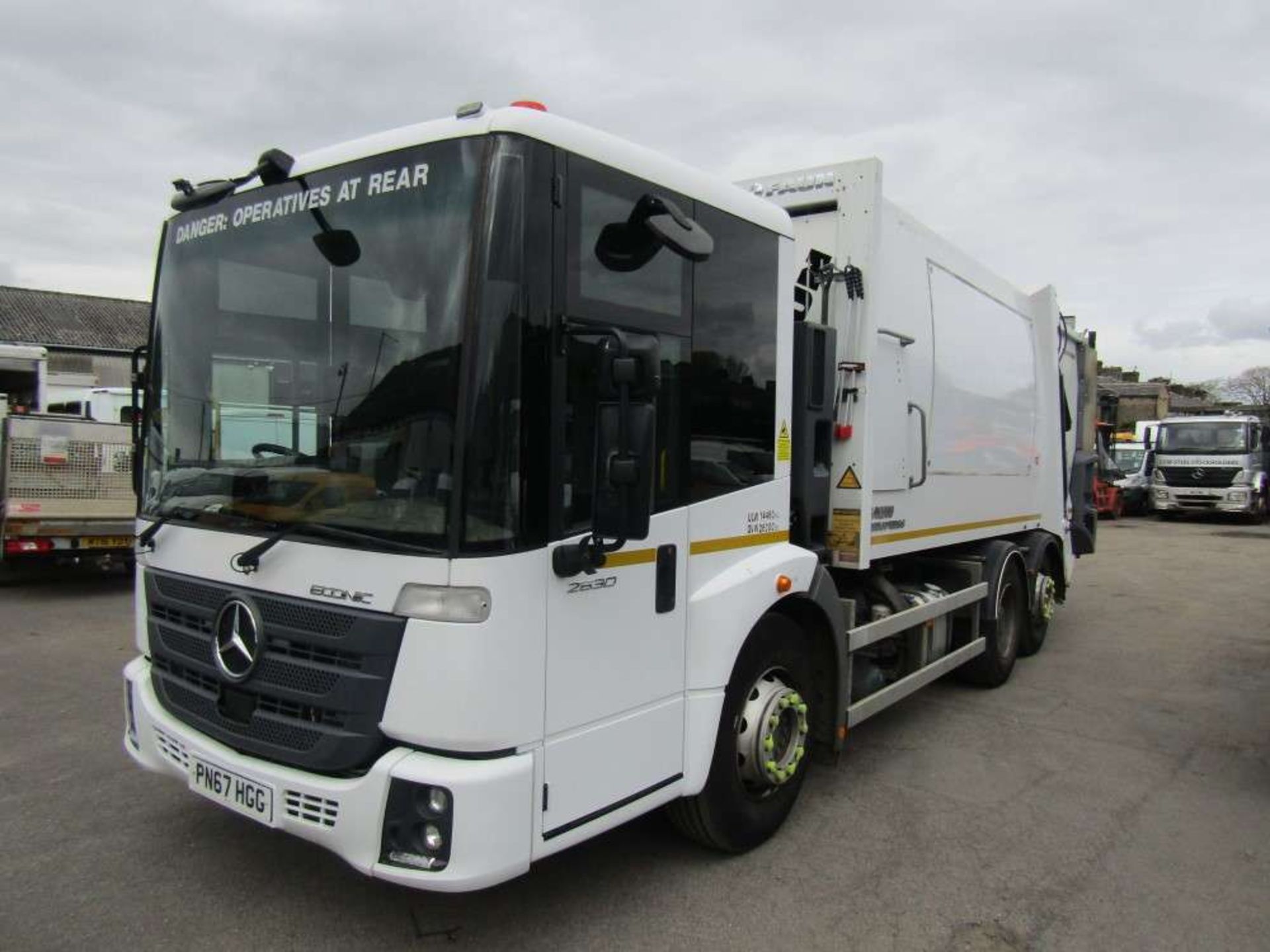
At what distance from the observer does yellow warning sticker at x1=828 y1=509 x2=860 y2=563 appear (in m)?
4.54

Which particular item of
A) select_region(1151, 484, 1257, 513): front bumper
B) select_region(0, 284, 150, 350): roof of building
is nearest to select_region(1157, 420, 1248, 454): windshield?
select_region(1151, 484, 1257, 513): front bumper

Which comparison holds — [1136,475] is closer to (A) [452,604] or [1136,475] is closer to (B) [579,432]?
(B) [579,432]

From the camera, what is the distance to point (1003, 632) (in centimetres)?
683

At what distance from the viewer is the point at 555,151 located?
2.79 metres

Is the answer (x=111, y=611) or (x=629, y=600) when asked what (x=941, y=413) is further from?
(x=111, y=611)

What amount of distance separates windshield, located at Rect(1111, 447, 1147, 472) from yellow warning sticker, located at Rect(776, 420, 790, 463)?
25.8m

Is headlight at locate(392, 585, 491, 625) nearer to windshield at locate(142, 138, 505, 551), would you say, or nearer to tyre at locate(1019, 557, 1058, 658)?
windshield at locate(142, 138, 505, 551)

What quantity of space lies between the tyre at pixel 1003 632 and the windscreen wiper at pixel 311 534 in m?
4.93

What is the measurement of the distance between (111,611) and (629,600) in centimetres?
819

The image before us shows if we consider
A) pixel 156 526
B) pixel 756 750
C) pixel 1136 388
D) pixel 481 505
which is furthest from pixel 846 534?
pixel 1136 388

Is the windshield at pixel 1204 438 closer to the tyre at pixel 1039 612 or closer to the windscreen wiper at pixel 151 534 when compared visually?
the tyre at pixel 1039 612

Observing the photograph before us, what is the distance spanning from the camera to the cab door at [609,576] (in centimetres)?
282

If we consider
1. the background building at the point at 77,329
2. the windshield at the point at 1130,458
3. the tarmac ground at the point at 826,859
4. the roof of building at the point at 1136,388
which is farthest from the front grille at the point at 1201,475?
the background building at the point at 77,329

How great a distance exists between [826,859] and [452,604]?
7.32 ft
